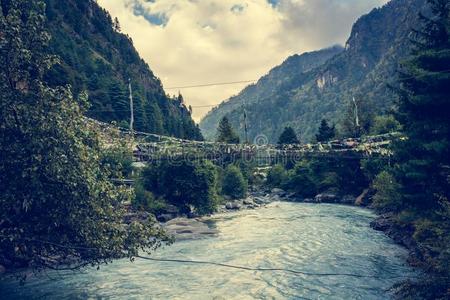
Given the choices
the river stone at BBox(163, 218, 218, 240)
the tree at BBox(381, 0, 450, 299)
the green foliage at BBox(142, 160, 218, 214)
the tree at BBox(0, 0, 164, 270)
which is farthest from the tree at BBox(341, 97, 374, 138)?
the tree at BBox(0, 0, 164, 270)

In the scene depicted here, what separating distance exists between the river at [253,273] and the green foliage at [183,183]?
1382 cm

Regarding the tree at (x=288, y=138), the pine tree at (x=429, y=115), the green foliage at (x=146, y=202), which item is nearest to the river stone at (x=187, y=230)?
the green foliage at (x=146, y=202)

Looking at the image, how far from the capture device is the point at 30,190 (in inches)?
604

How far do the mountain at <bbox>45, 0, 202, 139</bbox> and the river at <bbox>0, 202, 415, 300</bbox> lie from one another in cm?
4068

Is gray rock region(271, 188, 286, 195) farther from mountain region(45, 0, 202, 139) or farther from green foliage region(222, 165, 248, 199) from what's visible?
mountain region(45, 0, 202, 139)

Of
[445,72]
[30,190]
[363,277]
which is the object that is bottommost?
[363,277]

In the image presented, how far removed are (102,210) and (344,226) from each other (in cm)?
2605

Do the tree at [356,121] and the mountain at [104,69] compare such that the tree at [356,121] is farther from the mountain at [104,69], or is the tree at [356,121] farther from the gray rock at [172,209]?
the mountain at [104,69]

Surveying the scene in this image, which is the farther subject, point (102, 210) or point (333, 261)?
point (333, 261)

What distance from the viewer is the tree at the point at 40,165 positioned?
15.2 meters

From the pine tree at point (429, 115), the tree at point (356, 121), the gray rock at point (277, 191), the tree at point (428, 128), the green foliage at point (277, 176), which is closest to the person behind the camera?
the tree at point (428, 128)

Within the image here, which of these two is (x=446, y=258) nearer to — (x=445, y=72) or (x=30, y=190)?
(x=445, y=72)

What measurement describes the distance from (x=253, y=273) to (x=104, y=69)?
105 meters

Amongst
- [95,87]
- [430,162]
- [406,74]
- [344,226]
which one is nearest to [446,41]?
[406,74]
